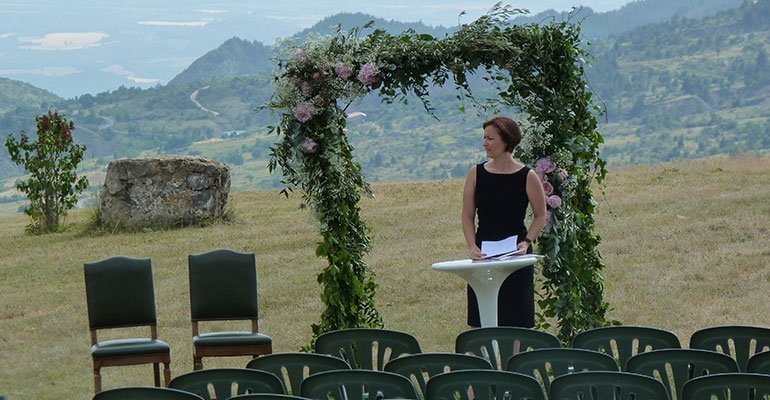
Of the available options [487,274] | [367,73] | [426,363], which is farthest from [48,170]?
[426,363]

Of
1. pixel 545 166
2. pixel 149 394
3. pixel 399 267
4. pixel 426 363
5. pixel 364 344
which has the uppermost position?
pixel 545 166

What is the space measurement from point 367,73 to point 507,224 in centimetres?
172

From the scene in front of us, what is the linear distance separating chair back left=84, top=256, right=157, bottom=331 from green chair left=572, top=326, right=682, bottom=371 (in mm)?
3958

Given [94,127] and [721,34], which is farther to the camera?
[721,34]

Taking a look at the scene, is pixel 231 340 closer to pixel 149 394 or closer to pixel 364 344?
pixel 364 344

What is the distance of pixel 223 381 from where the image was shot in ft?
19.3

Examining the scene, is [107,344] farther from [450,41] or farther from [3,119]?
[3,119]

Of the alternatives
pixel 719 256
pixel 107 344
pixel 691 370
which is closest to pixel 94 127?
pixel 719 256

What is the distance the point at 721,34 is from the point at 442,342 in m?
72.3

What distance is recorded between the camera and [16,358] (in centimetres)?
1159

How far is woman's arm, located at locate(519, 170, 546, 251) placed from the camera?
846cm


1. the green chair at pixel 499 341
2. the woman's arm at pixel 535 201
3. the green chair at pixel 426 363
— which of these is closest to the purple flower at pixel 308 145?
the woman's arm at pixel 535 201

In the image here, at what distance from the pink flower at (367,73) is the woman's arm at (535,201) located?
1587mm

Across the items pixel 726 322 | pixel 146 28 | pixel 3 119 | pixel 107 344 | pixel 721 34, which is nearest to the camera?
pixel 107 344
